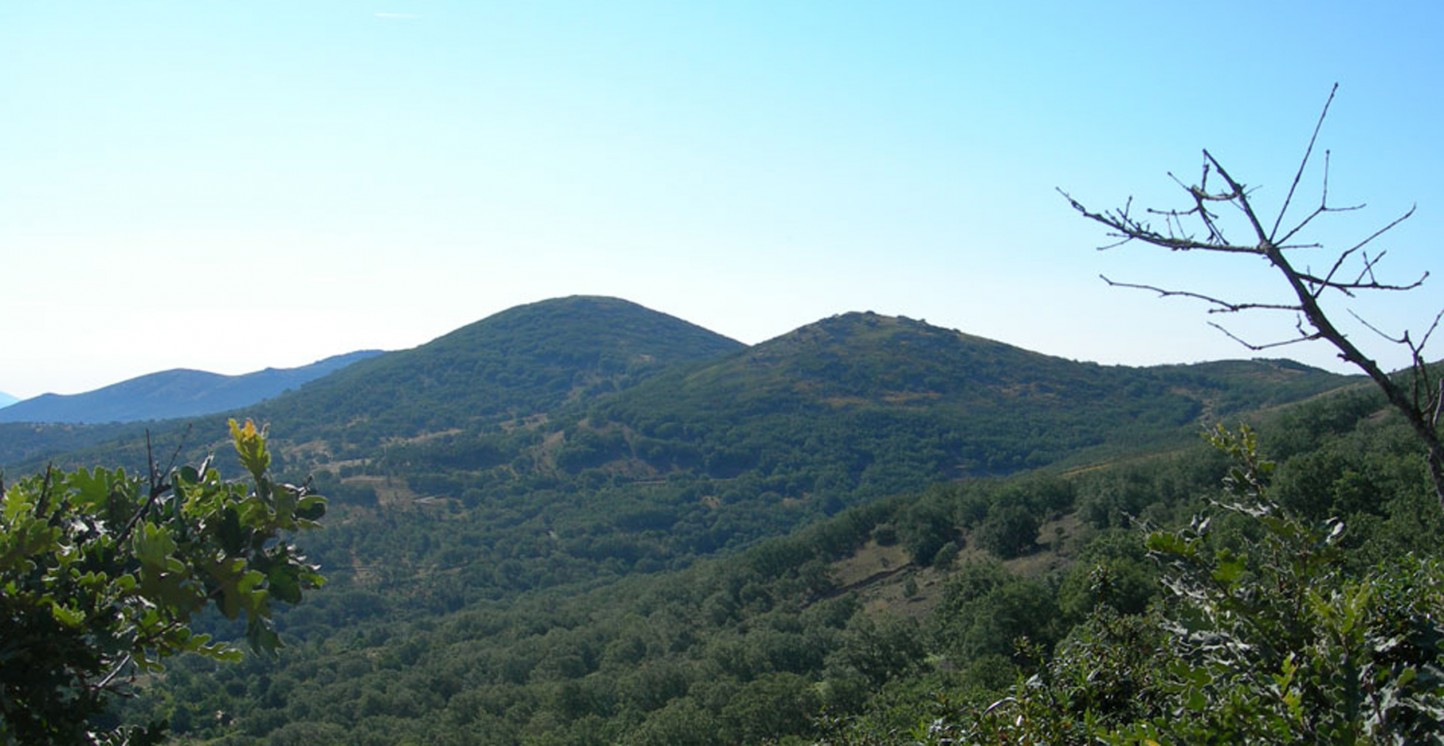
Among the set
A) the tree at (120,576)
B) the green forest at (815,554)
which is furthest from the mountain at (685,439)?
the tree at (120,576)

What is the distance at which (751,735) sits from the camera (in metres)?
28.9

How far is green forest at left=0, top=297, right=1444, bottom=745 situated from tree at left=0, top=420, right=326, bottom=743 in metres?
0.04

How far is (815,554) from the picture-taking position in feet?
189

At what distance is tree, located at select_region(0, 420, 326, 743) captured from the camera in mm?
2553

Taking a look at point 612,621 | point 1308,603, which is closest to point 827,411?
point 612,621

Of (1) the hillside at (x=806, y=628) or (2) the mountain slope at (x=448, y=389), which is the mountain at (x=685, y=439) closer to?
(2) the mountain slope at (x=448, y=389)

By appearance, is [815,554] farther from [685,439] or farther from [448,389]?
[448,389]

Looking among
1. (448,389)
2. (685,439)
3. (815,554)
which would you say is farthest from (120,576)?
(448,389)

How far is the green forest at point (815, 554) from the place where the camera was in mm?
2934

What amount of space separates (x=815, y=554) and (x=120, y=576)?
56.7m

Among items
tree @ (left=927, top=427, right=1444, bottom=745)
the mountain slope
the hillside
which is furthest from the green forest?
the mountain slope

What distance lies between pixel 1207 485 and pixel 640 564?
64405 mm

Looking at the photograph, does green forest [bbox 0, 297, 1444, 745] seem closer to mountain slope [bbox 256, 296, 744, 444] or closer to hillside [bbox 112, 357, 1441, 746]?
hillside [bbox 112, 357, 1441, 746]

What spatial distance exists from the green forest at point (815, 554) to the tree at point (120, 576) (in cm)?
4
